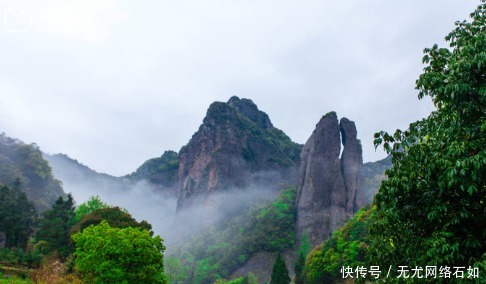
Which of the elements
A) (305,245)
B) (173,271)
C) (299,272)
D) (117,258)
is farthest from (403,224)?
(305,245)

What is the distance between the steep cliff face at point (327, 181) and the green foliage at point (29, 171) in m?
57.0

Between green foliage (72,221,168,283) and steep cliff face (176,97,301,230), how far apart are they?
9135 cm

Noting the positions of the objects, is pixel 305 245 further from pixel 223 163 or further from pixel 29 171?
pixel 29 171

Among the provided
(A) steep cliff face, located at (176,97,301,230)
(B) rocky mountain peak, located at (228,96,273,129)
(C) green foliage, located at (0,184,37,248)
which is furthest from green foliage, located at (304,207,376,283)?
(B) rocky mountain peak, located at (228,96,273,129)

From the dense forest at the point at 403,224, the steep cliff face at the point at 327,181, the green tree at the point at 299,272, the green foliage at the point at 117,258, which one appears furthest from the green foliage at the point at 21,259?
the steep cliff face at the point at 327,181

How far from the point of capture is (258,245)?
97125mm

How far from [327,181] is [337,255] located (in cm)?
4490

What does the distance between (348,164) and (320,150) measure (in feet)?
26.4

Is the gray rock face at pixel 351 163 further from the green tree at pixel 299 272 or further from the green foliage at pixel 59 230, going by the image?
the green foliage at pixel 59 230

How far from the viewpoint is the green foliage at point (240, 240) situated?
93.4 metres

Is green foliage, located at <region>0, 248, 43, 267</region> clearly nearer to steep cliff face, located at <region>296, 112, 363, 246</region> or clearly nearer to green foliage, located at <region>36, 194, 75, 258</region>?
green foliage, located at <region>36, 194, 75, 258</region>

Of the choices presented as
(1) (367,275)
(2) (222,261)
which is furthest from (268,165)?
(1) (367,275)

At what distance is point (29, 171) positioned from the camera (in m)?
88.1

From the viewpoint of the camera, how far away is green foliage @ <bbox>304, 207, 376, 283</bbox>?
54.4 metres
